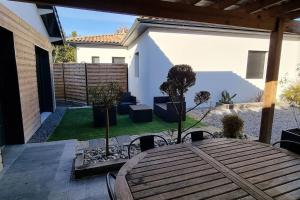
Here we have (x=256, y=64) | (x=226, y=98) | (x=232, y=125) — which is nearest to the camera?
(x=232, y=125)

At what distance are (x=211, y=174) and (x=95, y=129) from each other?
169 inches

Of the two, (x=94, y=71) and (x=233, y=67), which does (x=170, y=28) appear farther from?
(x=94, y=71)

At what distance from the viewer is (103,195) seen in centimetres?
253

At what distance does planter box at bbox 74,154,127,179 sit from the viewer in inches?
114

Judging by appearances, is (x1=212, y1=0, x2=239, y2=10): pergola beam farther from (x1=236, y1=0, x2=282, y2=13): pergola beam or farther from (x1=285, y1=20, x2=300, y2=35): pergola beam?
(x1=285, y1=20, x2=300, y2=35): pergola beam

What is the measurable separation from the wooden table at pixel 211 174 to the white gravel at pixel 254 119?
3.32m

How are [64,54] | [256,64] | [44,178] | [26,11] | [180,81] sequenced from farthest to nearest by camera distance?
[64,54] → [256,64] → [26,11] → [180,81] → [44,178]

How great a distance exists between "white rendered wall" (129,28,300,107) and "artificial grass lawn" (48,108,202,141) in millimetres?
2026

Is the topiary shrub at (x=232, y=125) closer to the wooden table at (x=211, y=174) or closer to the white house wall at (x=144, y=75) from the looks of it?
the wooden table at (x=211, y=174)

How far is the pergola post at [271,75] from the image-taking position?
3.38 m

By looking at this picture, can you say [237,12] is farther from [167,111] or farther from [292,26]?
[167,111]

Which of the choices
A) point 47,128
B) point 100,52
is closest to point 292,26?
point 47,128

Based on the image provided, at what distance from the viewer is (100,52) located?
1230 centimetres

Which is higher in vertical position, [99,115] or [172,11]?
[172,11]
